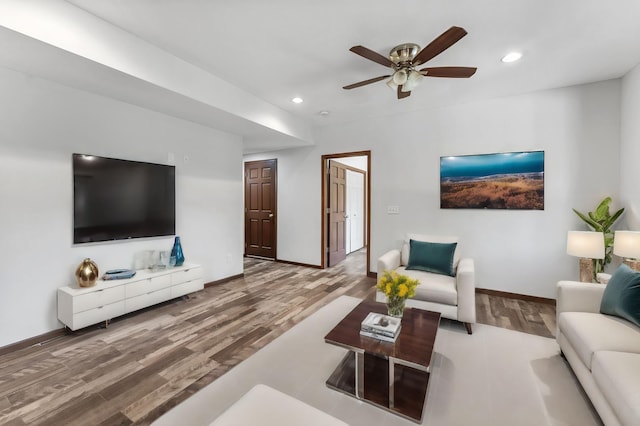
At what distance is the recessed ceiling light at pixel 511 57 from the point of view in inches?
104

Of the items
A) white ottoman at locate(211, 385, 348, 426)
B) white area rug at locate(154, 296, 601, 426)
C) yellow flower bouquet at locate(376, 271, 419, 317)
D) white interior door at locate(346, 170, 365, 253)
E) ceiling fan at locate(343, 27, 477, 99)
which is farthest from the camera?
white interior door at locate(346, 170, 365, 253)

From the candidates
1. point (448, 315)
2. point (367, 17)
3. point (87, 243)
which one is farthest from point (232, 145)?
point (448, 315)

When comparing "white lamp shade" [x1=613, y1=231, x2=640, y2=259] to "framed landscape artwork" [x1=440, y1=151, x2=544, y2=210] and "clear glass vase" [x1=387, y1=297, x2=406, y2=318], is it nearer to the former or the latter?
"framed landscape artwork" [x1=440, y1=151, x2=544, y2=210]

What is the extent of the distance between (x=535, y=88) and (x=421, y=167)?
1.60 meters

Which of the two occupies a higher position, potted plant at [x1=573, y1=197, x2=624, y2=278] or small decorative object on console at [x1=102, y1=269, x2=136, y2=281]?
potted plant at [x1=573, y1=197, x2=624, y2=278]

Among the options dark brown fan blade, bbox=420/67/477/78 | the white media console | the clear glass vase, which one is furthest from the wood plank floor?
dark brown fan blade, bbox=420/67/477/78

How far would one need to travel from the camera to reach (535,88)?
3426 mm

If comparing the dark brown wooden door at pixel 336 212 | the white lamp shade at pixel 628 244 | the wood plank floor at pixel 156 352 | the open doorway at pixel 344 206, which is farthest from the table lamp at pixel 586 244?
the dark brown wooden door at pixel 336 212

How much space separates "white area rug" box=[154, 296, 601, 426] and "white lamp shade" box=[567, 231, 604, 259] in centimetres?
99

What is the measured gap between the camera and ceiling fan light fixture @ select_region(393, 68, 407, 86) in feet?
8.21

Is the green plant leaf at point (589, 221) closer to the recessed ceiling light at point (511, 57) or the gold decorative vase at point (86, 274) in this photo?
the recessed ceiling light at point (511, 57)

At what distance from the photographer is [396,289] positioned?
2029 mm

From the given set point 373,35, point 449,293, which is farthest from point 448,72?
point 449,293

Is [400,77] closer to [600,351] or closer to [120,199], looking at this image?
[600,351]
